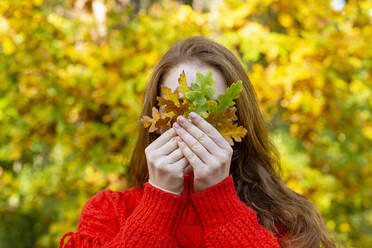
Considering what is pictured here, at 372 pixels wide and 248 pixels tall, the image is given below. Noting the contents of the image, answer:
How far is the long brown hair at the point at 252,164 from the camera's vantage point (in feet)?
4.83

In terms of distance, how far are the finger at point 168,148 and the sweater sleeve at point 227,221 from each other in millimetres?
189

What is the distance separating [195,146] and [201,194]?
0.19 meters

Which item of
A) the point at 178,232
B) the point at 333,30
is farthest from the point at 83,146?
the point at 333,30

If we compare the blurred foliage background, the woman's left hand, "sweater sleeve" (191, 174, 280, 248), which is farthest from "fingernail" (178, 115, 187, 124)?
the blurred foliage background

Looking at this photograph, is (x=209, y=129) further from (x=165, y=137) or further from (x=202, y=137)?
(x=165, y=137)

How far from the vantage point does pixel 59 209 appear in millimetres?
2635

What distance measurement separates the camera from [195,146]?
120 centimetres

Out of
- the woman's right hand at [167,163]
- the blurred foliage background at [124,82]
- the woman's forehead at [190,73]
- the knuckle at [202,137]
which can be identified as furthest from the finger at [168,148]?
the blurred foliage background at [124,82]

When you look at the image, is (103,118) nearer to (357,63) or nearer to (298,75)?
(298,75)

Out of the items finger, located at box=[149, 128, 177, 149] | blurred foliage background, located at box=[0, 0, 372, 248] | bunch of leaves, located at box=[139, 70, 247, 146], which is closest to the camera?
bunch of leaves, located at box=[139, 70, 247, 146]

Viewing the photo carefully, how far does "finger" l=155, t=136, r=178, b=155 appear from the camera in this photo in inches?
49.0

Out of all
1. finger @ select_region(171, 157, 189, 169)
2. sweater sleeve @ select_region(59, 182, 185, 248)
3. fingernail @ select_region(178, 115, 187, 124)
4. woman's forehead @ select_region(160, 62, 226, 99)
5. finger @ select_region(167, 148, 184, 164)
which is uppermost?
woman's forehead @ select_region(160, 62, 226, 99)

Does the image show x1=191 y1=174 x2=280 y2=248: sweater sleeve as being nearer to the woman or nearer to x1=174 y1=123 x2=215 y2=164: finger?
the woman

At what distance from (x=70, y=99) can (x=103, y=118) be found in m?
0.31
